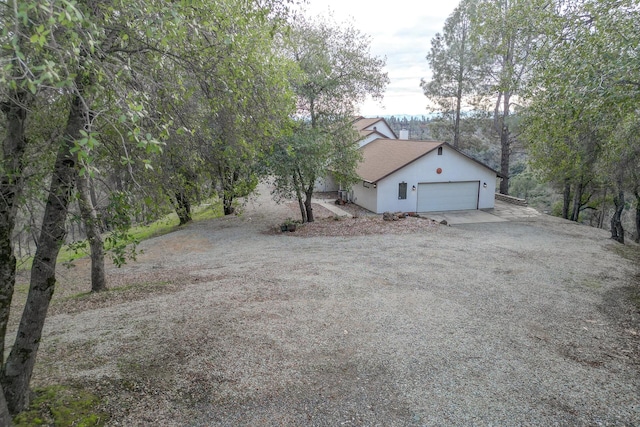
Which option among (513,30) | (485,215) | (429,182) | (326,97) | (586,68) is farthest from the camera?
(429,182)

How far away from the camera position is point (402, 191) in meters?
22.4

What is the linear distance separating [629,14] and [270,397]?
926cm

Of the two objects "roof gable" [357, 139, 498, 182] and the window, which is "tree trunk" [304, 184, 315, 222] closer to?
"roof gable" [357, 139, 498, 182]

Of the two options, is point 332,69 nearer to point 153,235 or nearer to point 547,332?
point 153,235

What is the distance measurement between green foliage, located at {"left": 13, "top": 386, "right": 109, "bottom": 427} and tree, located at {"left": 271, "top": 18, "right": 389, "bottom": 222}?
1269cm

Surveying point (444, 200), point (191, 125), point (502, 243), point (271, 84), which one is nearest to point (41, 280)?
point (191, 125)

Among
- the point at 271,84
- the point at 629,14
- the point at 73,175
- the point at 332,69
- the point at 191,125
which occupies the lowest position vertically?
the point at 73,175

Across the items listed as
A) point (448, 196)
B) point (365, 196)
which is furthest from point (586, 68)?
point (365, 196)

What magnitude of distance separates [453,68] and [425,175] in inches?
521

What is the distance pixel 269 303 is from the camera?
28.0 feet

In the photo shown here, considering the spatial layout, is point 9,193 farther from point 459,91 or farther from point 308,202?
point 459,91

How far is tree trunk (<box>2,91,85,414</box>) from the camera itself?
4316 millimetres

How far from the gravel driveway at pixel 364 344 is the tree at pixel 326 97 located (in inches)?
243

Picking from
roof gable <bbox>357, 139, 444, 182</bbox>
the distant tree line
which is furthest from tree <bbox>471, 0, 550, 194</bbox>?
roof gable <bbox>357, 139, 444, 182</bbox>
